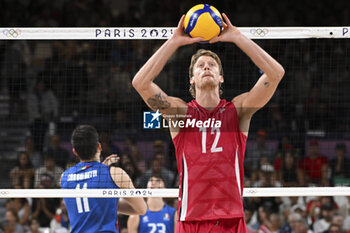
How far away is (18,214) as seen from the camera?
35.9ft

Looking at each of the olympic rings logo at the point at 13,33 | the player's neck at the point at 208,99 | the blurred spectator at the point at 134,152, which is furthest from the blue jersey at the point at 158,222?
the player's neck at the point at 208,99

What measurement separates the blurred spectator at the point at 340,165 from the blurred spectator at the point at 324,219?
1013mm

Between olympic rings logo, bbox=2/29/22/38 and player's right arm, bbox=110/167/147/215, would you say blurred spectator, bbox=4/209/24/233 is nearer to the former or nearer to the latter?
player's right arm, bbox=110/167/147/215

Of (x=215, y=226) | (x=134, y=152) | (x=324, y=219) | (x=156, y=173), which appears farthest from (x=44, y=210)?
(x=215, y=226)

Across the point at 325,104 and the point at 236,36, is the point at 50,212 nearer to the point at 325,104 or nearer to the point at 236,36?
the point at 325,104

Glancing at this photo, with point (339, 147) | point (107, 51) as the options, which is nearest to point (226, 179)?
point (339, 147)

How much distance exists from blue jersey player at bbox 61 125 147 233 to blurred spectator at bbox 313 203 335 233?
5.27 meters

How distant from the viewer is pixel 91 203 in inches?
237

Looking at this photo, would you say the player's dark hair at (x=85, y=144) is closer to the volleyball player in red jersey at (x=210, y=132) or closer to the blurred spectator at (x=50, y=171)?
the volleyball player in red jersey at (x=210, y=132)

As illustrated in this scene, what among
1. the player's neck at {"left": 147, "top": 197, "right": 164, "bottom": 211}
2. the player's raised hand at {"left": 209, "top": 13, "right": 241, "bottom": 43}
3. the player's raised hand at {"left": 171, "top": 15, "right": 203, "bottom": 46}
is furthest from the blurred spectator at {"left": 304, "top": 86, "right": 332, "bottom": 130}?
the player's raised hand at {"left": 171, "top": 15, "right": 203, "bottom": 46}

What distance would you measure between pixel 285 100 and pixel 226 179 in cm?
841

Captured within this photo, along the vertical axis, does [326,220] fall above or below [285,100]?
below

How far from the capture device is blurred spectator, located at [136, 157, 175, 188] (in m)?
10.3

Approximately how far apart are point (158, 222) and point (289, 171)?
3629mm
